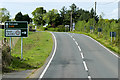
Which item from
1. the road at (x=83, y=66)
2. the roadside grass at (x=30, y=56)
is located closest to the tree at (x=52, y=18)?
the roadside grass at (x=30, y=56)

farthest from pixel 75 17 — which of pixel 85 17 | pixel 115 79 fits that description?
pixel 115 79

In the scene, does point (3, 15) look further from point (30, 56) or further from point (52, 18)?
point (30, 56)

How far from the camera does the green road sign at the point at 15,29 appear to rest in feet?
75.3

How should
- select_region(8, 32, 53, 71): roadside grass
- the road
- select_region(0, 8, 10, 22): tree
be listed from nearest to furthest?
the road, select_region(8, 32, 53, 71): roadside grass, select_region(0, 8, 10, 22): tree

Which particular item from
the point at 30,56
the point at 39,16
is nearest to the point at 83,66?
the point at 30,56

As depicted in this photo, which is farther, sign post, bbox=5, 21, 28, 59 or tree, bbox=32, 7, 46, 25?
tree, bbox=32, 7, 46, 25

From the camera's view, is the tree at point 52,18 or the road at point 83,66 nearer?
the road at point 83,66

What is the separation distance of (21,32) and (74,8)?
10805cm

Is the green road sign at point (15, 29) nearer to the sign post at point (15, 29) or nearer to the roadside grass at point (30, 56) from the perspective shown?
the sign post at point (15, 29)

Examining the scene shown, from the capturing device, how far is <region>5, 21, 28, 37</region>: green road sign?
2295 centimetres

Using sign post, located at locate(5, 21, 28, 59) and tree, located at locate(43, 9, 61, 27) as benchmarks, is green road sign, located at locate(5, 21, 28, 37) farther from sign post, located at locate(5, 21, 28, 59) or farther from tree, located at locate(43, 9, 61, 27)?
tree, located at locate(43, 9, 61, 27)

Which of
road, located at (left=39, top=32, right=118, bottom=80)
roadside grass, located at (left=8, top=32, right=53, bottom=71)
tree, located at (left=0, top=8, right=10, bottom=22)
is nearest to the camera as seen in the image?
road, located at (left=39, top=32, right=118, bottom=80)

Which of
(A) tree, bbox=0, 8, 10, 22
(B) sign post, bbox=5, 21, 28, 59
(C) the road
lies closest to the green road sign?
(B) sign post, bbox=5, 21, 28, 59

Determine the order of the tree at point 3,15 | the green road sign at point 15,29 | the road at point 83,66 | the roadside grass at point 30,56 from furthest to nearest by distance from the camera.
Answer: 1. the tree at point 3,15
2. the green road sign at point 15,29
3. the roadside grass at point 30,56
4. the road at point 83,66
